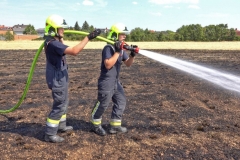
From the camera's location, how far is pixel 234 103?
23.0 feet

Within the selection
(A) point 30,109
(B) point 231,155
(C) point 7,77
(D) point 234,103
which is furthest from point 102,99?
(C) point 7,77

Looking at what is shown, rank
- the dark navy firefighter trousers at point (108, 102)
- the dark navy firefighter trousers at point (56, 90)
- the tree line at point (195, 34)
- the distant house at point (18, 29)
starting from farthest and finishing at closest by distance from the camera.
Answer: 1. the distant house at point (18, 29)
2. the tree line at point (195, 34)
3. the dark navy firefighter trousers at point (108, 102)
4. the dark navy firefighter trousers at point (56, 90)

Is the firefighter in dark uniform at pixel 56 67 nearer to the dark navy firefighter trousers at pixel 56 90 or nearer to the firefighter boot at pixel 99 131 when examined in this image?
the dark navy firefighter trousers at pixel 56 90

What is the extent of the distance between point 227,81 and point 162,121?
5773 millimetres

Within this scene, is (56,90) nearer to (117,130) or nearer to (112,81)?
(112,81)

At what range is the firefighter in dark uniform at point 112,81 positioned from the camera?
4.43 m

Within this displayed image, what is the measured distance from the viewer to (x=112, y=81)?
4.68 meters

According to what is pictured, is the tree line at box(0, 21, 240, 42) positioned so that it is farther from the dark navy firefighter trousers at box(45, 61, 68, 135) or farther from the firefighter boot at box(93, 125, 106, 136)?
the dark navy firefighter trousers at box(45, 61, 68, 135)

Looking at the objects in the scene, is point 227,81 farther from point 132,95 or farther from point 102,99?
point 102,99

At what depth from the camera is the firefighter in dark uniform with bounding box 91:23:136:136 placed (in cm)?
443

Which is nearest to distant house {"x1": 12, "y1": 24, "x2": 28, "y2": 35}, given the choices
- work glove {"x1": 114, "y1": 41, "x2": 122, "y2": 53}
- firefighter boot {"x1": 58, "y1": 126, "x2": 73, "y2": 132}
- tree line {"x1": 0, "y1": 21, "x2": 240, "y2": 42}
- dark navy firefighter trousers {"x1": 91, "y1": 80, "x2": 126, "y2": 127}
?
tree line {"x1": 0, "y1": 21, "x2": 240, "y2": 42}

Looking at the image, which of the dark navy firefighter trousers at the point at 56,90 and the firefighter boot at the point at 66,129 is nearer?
the dark navy firefighter trousers at the point at 56,90

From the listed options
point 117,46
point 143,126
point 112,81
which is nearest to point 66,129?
point 112,81

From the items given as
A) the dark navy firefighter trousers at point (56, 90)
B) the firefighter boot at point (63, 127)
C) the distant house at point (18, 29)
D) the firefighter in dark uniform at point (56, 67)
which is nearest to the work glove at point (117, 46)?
the firefighter in dark uniform at point (56, 67)
